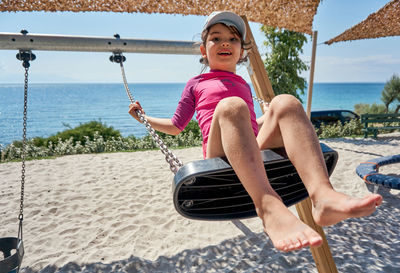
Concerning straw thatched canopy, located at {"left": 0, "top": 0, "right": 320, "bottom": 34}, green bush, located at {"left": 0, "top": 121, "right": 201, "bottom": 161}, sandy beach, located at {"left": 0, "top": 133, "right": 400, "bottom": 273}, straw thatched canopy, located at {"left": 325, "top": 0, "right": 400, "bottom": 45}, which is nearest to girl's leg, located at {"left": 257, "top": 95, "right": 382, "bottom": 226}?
sandy beach, located at {"left": 0, "top": 133, "right": 400, "bottom": 273}

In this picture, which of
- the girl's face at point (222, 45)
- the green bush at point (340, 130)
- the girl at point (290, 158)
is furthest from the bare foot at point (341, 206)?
the green bush at point (340, 130)

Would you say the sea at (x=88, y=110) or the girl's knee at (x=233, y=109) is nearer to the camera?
the girl's knee at (x=233, y=109)

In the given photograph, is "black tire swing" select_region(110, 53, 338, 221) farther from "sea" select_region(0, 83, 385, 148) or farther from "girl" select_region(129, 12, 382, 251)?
"sea" select_region(0, 83, 385, 148)

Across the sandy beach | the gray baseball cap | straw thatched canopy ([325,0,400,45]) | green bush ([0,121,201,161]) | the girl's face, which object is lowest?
the sandy beach

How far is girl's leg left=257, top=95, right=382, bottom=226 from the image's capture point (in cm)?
98

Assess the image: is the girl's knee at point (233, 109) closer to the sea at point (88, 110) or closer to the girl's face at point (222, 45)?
the girl's face at point (222, 45)

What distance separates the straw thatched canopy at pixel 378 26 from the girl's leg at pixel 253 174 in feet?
19.3

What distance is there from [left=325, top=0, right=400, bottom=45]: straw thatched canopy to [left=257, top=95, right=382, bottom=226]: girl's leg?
5686 mm

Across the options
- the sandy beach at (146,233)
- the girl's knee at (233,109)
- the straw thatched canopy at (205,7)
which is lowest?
the sandy beach at (146,233)

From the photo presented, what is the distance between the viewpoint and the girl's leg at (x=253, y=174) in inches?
37.0

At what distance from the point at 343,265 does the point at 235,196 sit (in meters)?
2.11

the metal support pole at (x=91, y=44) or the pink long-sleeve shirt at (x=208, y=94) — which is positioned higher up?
the metal support pole at (x=91, y=44)

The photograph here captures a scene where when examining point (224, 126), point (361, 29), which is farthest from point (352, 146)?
point (224, 126)

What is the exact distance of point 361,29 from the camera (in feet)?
20.5
